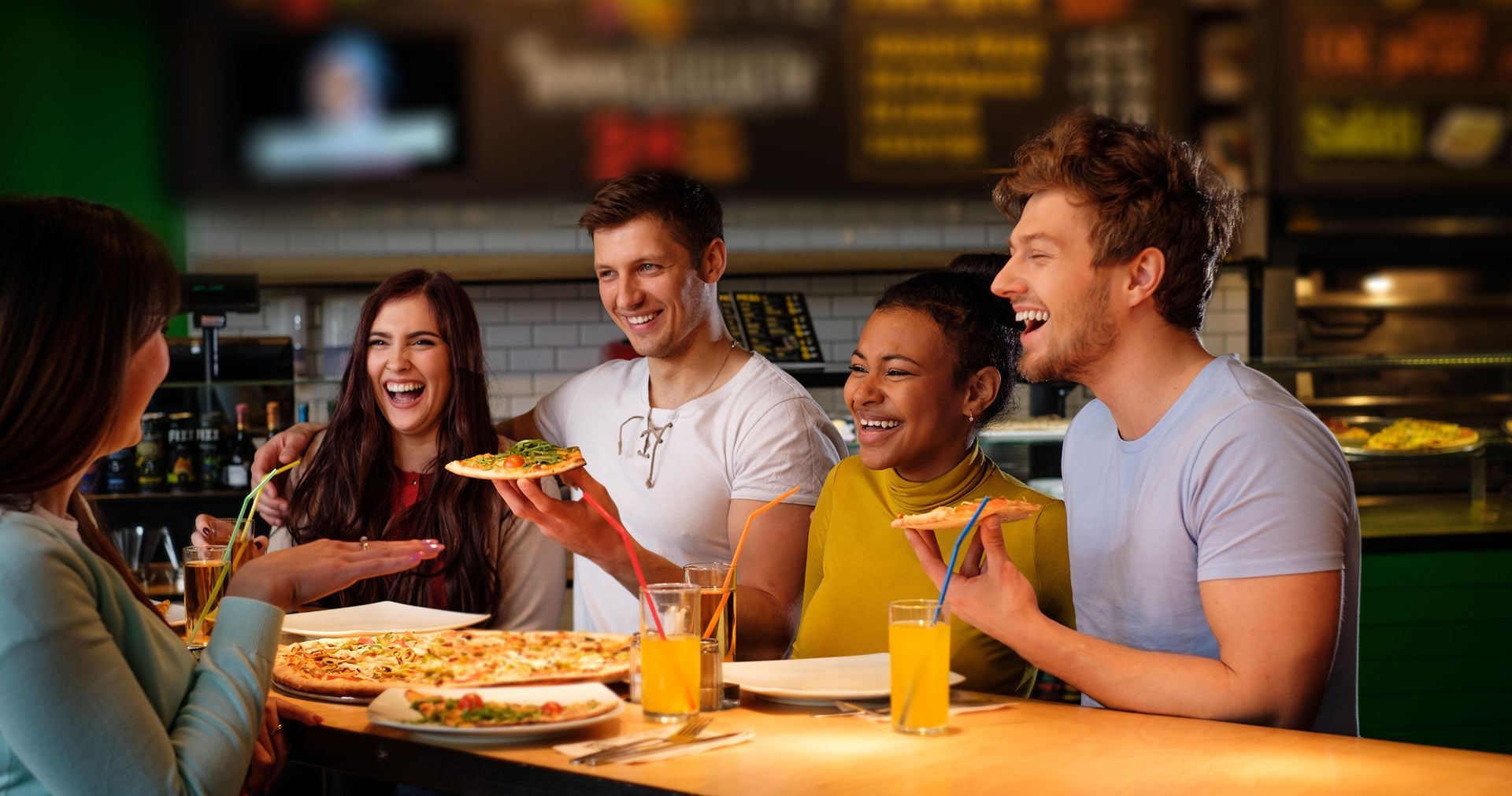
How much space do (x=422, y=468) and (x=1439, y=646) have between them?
295 cm

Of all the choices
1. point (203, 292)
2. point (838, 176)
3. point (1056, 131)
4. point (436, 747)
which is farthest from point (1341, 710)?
point (203, 292)

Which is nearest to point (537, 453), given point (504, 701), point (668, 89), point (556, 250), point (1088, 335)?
point (504, 701)

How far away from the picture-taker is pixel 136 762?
1558 mm

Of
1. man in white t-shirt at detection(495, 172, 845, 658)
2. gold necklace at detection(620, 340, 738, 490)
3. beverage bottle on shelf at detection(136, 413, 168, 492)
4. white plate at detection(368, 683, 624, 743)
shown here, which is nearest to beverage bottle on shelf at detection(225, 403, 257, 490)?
beverage bottle on shelf at detection(136, 413, 168, 492)

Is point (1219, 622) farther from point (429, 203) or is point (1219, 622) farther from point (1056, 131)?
point (429, 203)

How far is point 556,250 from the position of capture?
237 inches

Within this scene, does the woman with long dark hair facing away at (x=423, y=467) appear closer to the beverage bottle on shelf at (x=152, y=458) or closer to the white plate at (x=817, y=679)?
the white plate at (x=817, y=679)

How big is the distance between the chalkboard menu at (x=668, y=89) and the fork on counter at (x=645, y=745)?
2.29 m

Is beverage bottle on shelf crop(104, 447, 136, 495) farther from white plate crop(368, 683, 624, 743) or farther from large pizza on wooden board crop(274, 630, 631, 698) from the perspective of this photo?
white plate crop(368, 683, 624, 743)

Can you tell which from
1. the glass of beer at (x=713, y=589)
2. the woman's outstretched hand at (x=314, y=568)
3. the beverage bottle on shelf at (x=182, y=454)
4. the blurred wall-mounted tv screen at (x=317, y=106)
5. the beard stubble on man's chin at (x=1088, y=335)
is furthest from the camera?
the beverage bottle on shelf at (x=182, y=454)

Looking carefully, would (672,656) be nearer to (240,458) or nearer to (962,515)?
(962,515)

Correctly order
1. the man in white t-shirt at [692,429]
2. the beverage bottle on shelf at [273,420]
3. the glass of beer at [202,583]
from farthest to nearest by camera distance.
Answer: the beverage bottle on shelf at [273,420], the man in white t-shirt at [692,429], the glass of beer at [202,583]

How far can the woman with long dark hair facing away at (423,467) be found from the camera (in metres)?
2.92

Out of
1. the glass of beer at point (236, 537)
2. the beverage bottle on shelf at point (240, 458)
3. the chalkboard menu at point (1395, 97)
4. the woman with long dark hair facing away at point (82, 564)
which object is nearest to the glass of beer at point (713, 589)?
the woman with long dark hair facing away at point (82, 564)
